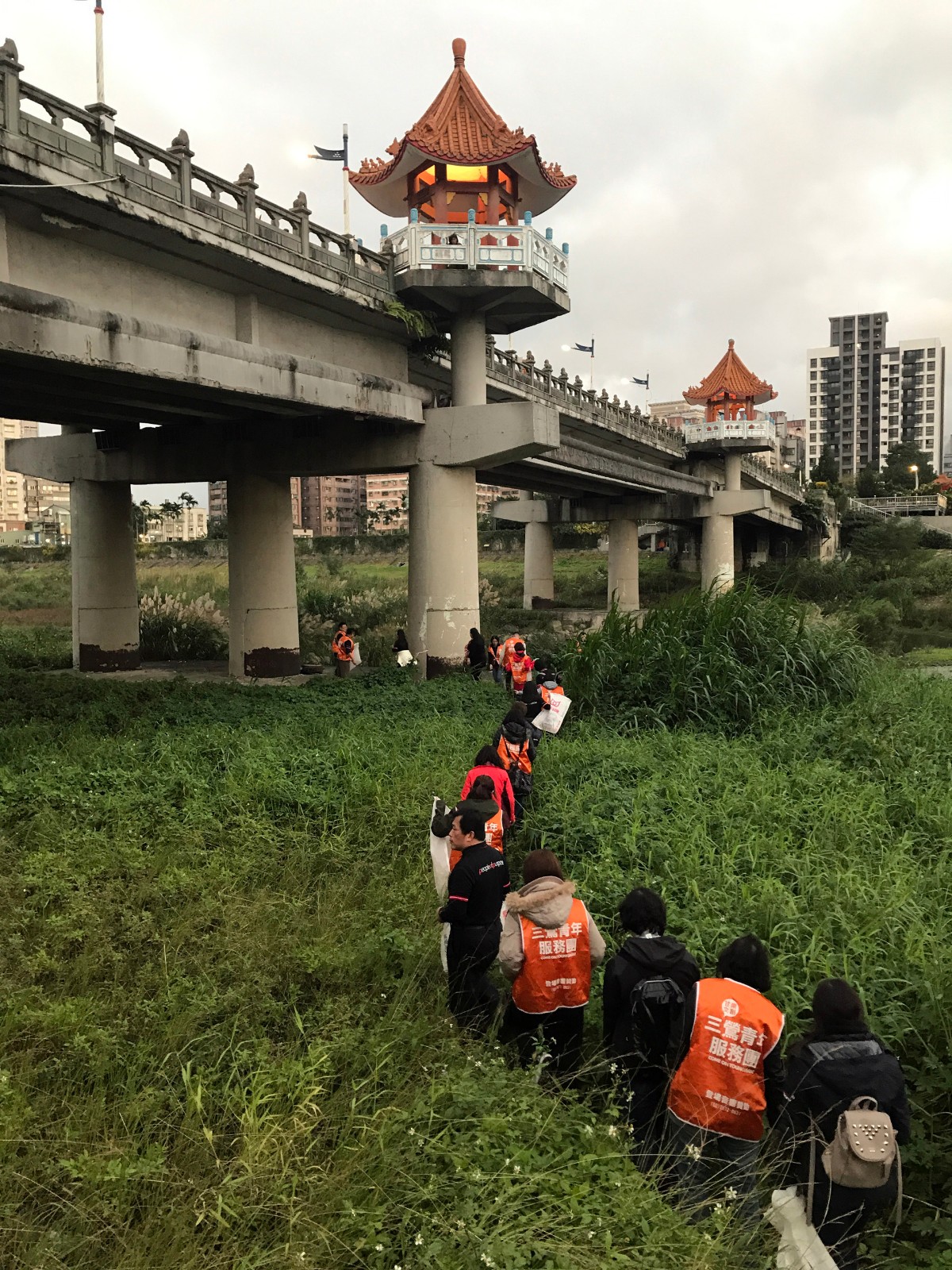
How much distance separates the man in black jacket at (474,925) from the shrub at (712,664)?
7.07 m

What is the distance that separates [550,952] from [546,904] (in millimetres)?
274

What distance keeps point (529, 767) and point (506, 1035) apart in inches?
151

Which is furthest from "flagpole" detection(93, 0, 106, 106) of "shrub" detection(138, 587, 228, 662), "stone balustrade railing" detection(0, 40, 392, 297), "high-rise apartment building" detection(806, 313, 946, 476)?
"high-rise apartment building" detection(806, 313, 946, 476)

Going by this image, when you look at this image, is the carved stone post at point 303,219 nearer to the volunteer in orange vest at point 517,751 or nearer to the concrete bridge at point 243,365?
the concrete bridge at point 243,365

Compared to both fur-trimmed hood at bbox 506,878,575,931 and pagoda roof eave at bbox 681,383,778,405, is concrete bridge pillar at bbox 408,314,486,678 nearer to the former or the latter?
fur-trimmed hood at bbox 506,878,575,931

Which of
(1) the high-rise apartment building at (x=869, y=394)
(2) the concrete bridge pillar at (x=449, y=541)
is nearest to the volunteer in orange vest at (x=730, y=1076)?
(2) the concrete bridge pillar at (x=449, y=541)

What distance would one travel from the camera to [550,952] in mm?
4617

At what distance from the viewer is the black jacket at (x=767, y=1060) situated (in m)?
3.82

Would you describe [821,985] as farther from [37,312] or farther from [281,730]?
[37,312]

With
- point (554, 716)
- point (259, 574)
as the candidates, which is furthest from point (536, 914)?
point (259, 574)

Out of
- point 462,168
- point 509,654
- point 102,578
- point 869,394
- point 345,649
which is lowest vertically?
point 345,649

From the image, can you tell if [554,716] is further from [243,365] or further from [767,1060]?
[243,365]

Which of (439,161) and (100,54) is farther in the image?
(439,161)

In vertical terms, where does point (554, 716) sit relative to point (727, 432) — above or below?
below
